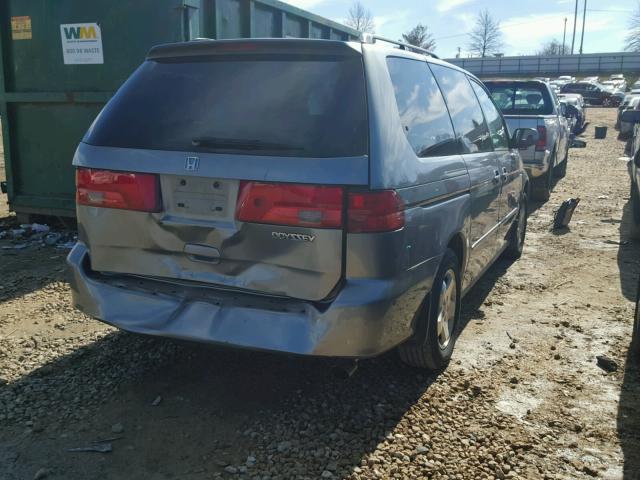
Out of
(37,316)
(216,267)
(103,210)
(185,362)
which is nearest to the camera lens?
(216,267)

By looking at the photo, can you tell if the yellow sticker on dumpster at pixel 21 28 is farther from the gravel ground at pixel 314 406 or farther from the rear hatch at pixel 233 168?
the rear hatch at pixel 233 168

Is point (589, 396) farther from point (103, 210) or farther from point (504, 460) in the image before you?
point (103, 210)

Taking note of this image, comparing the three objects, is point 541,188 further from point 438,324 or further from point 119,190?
point 119,190

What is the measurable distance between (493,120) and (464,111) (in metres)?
0.92

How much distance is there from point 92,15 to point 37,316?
11.6ft

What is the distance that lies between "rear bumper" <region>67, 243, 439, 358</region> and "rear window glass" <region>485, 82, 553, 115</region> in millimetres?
7920

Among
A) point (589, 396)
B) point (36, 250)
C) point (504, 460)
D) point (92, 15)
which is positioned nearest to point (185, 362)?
point (504, 460)

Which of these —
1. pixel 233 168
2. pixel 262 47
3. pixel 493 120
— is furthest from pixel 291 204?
pixel 493 120

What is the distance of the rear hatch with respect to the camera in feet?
9.32

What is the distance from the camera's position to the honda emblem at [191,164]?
2.98 meters

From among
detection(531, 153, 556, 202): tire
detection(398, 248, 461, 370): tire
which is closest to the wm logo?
detection(398, 248, 461, 370): tire

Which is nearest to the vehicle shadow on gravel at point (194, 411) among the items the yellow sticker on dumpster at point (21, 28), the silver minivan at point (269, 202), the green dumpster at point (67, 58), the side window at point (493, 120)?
the silver minivan at point (269, 202)

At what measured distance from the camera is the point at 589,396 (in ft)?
12.0

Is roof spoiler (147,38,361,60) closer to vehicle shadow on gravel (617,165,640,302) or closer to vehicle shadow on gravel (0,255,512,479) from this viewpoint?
vehicle shadow on gravel (0,255,512,479)
